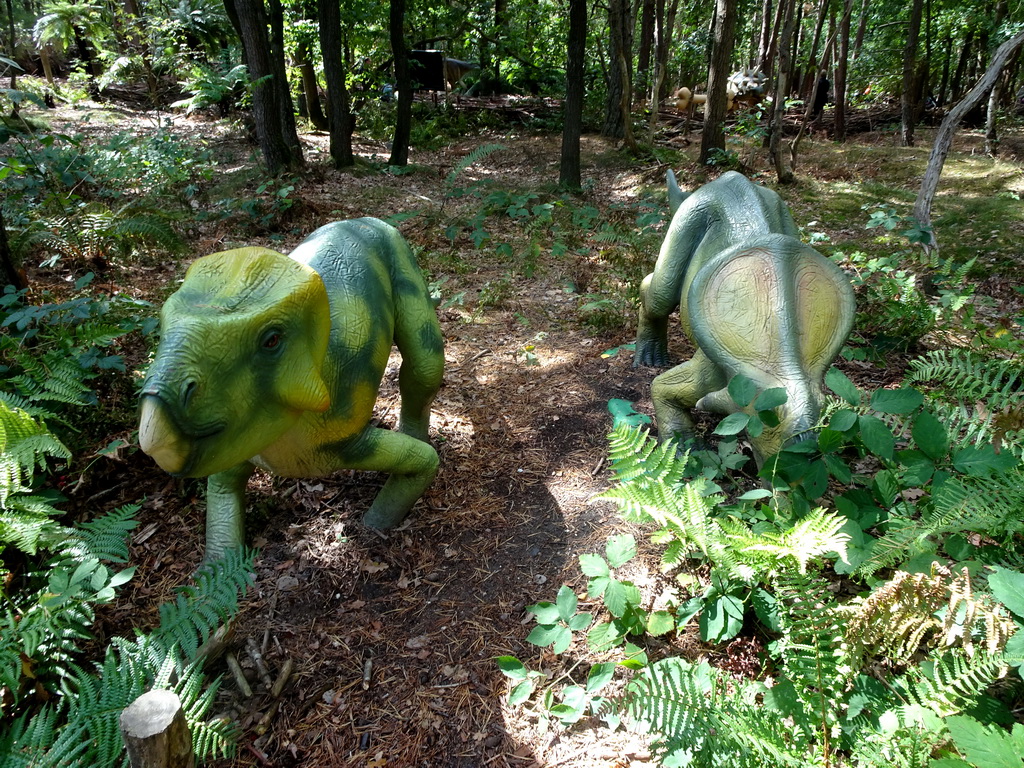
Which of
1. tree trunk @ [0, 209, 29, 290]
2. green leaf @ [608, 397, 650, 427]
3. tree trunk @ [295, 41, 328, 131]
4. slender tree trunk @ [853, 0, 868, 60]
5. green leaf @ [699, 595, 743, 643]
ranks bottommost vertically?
green leaf @ [699, 595, 743, 643]

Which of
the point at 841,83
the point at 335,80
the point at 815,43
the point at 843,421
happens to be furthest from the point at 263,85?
the point at 841,83

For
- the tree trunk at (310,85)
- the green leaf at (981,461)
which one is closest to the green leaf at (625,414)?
the green leaf at (981,461)

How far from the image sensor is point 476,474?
3.35 m

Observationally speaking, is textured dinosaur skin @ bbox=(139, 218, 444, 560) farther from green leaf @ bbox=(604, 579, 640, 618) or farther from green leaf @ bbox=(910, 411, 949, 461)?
green leaf @ bbox=(910, 411, 949, 461)

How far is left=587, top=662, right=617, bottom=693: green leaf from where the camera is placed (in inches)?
78.0

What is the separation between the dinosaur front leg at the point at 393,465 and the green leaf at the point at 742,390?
52.3 inches

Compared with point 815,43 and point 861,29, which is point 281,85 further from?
point 861,29

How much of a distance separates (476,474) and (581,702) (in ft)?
4.90

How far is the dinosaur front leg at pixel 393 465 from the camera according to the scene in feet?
8.13

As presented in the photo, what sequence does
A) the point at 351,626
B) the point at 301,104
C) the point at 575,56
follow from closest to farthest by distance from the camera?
the point at 351,626 < the point at 575,56 < the point at 301,104

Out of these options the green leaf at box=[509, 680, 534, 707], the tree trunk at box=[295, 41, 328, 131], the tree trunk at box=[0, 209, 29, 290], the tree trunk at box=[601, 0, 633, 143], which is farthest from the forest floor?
the tree trunk at box=[295, 41, 328, 131]

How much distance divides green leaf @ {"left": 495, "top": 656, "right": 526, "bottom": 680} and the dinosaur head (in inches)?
43.0

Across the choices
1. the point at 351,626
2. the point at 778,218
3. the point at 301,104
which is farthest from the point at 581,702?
the point at 301,104

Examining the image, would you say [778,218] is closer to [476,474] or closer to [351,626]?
[476,474]
